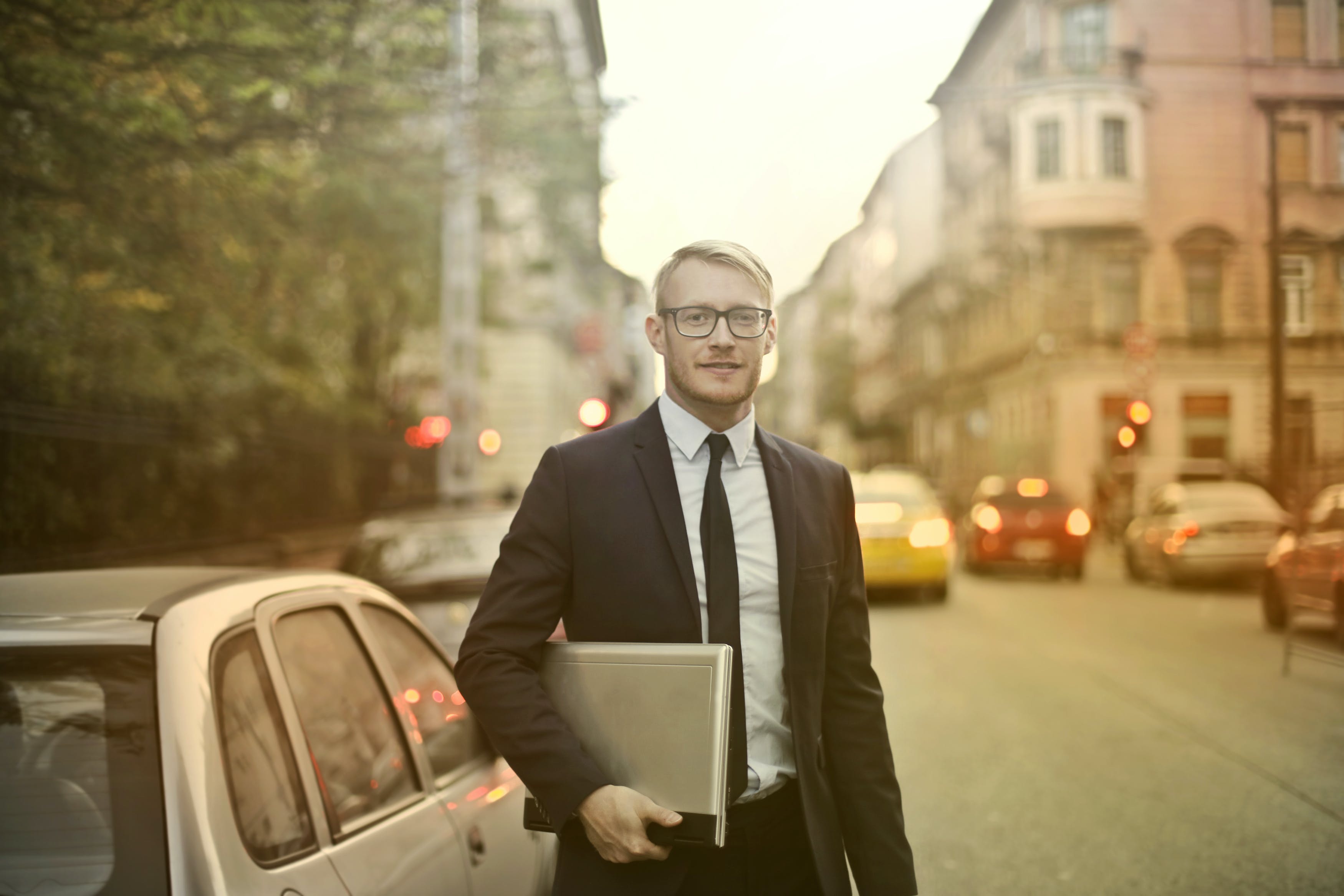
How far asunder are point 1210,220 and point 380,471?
82.5 ft

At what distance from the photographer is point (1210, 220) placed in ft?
24.0

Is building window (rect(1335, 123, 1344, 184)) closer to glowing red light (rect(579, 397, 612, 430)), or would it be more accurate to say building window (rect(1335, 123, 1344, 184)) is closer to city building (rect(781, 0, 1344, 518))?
city building (rect(781, 0, 1344, 518))

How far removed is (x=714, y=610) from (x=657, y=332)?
0.56m

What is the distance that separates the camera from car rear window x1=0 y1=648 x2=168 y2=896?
7.50 ft

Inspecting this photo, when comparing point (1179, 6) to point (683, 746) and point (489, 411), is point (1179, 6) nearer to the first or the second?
point (683, 746)

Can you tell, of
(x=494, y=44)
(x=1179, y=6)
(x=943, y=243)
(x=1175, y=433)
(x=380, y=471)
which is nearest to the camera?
(x=1179, y=6)

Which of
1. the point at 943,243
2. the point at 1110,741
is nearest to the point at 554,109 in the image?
the point at 1110,741

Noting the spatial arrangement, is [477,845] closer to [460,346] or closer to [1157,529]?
[1157,529]

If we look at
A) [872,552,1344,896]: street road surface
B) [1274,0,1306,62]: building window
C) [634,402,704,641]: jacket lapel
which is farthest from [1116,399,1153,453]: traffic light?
[634,402,704,641]: jacket lapel

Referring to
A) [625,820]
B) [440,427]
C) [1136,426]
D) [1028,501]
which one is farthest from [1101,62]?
[440,427]

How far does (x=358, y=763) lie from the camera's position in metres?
3.14

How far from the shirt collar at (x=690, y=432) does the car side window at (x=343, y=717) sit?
109 cm

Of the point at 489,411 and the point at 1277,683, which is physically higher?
the point at 489,411

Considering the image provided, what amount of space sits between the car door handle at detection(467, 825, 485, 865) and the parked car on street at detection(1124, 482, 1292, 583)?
5736 millimetres
